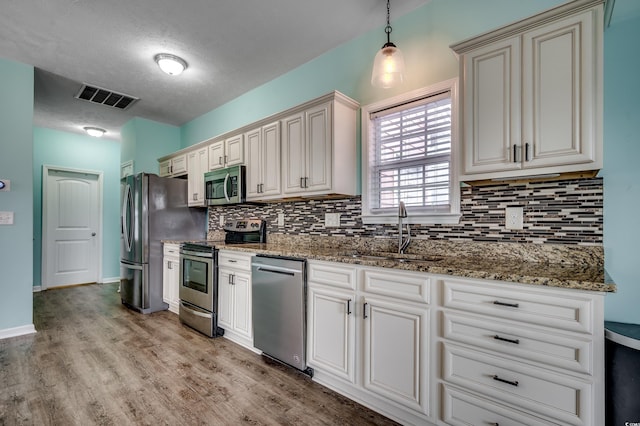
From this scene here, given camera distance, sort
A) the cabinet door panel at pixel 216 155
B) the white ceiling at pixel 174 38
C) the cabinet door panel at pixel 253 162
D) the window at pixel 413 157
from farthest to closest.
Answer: the cabinet door panel at pixel 216 155 < the cabinet door panel at pixel 253 162 < the white ceiling at pixel 174 38 < the window at pixel 413 157

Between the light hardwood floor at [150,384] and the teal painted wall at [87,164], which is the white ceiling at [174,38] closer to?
the teal painted wall at [87,164]

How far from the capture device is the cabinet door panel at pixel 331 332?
6.50 ft

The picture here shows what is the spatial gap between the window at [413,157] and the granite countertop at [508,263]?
10.2 inches

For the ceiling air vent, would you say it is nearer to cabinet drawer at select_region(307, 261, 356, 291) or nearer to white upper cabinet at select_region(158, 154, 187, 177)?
white upper cabinet at select_region(158, 154, 187, 177)

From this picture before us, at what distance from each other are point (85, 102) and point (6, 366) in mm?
3278

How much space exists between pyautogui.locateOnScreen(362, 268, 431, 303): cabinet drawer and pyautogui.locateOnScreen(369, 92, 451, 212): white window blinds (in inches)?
29.8

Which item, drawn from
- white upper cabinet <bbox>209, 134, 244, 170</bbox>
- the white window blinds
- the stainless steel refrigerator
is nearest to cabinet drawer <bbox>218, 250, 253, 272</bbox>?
white upper cabinet <bbox>209, 134, 244, 170</bbox>

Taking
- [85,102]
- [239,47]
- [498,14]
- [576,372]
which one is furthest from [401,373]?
[85,102]

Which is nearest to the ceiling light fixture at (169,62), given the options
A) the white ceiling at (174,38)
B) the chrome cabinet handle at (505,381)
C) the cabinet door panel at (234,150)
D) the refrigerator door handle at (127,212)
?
the white ceiling at (174,38)

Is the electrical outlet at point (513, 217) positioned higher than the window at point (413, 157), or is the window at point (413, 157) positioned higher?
the window at point (413, 157)

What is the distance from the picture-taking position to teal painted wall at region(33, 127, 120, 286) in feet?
17.3

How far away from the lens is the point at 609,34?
168cm

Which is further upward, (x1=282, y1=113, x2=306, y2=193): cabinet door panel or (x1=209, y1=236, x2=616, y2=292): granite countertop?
(x1=282, y1=113, x2=306, y2=193): cabinet door panel

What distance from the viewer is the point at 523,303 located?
1.36m
